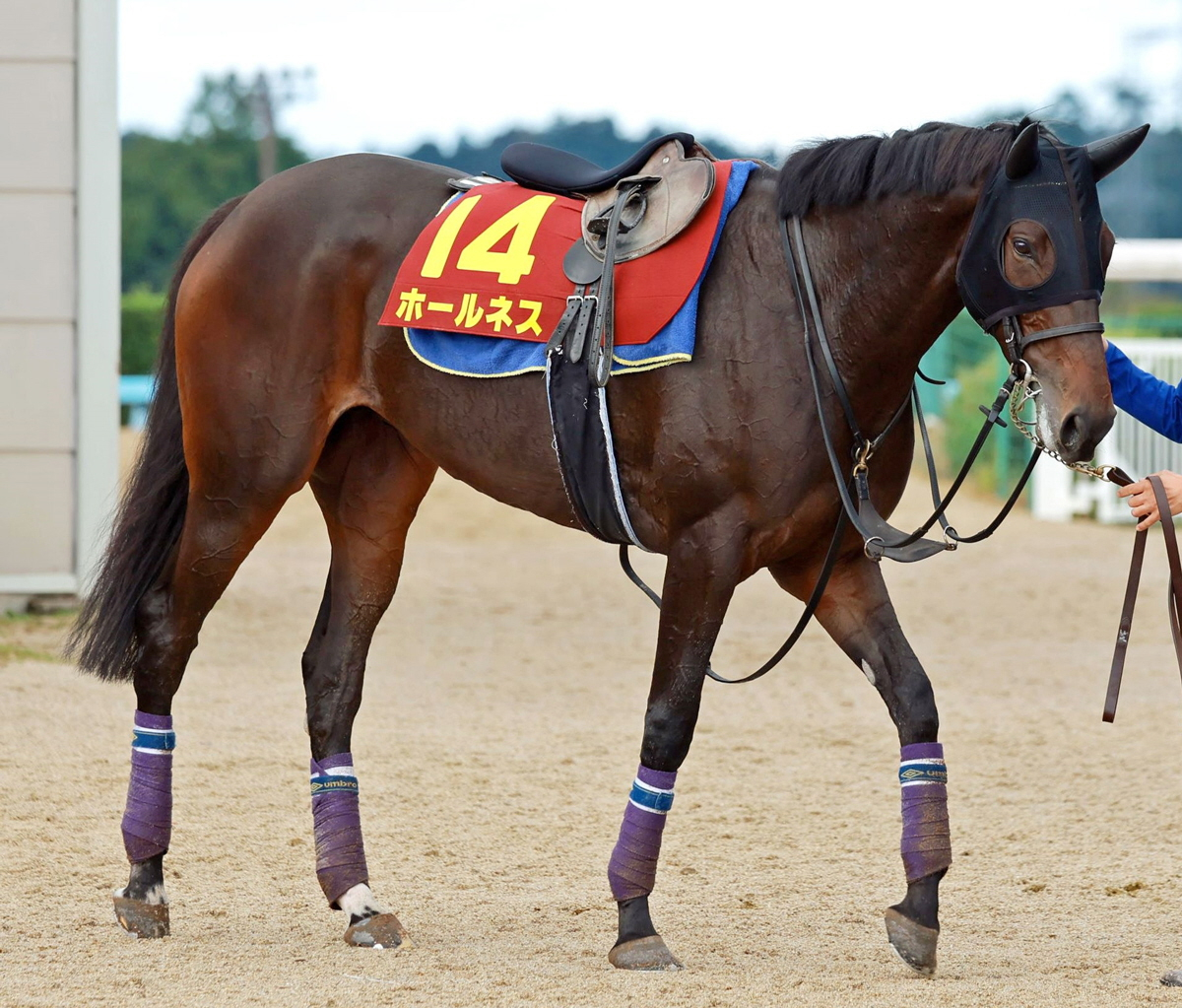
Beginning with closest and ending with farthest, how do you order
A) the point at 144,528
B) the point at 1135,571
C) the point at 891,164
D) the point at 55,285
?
the point at 891,164, the point at 1135,571, the point at 144,528, the point at 55,285

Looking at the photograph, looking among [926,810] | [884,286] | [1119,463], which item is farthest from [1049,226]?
[1119,463]

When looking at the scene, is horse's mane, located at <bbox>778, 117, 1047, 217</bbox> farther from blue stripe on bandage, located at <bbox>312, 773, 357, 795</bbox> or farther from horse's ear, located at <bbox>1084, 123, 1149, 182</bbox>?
blue stripe on bandage, located at <bbox>312, 773, 357, 795</bbox>

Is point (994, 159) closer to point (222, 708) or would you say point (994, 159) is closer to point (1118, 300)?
point (222, 708)

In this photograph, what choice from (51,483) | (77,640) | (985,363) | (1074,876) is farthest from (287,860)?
(985,363)

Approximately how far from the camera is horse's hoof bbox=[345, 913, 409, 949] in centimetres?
369

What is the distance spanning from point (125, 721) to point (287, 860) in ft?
6.84

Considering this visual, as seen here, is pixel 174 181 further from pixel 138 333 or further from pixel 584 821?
pixel 584 821

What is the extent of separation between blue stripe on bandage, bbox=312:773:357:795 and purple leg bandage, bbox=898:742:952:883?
4.59 feet

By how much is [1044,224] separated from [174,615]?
2.34 meters

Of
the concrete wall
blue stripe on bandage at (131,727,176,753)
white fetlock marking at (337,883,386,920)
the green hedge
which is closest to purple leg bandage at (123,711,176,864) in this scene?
blue stripe on bandage at (131,727,176,753)

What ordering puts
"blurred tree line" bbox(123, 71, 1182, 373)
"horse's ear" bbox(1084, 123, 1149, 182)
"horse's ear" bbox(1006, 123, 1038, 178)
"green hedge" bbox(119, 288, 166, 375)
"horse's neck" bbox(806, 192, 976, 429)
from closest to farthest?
"horse's ear" bbox(1006, 123, 1038, 178), "horse's ear" bbox(1084, 123, 1149, 182), "horse's neck" bbox(806, 192, 976, 429), "green hedge" bbox(119, 288, 166, 375), "blurred tree line" bbox(123, 71, 1182, 373)

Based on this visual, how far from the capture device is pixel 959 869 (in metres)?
4.52

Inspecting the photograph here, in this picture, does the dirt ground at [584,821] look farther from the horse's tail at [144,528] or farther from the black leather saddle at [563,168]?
the black leather saddle at [563,168]

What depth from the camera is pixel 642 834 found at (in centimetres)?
347
